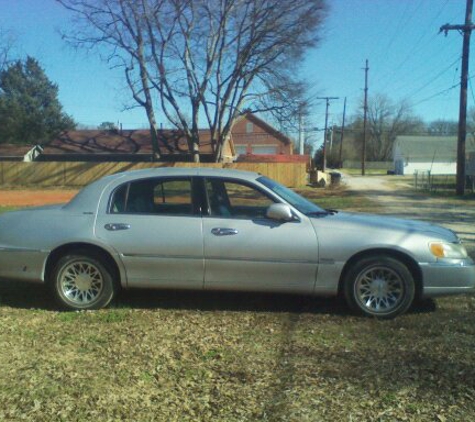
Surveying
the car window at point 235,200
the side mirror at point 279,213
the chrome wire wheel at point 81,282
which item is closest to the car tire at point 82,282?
the chrome wire wheel at point 81,282

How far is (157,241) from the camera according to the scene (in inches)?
221

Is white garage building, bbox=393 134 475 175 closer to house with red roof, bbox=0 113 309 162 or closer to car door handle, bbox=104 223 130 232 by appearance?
house with red roof, bbox=0 113 309 162

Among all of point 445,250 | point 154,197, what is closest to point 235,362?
point 154,197

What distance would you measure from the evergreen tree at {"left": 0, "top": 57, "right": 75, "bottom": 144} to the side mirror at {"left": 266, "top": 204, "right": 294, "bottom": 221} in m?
60.8

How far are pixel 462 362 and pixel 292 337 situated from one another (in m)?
1.39

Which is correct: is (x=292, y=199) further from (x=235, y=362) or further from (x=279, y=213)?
(x=235, y=362)

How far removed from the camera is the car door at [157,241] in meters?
5.60

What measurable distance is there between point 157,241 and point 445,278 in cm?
284

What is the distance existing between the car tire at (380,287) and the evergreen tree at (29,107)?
61348mm

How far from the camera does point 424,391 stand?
377 centimetres

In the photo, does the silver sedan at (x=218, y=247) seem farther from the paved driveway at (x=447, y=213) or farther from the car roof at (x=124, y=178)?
the paved driveway at (x=447, y=213)

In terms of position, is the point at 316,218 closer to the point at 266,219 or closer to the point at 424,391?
the point at 266,219

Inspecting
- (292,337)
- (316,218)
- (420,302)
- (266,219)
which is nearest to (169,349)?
(292,337)

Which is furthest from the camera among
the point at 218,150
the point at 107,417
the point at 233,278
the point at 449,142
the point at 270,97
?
the point at 449,142
